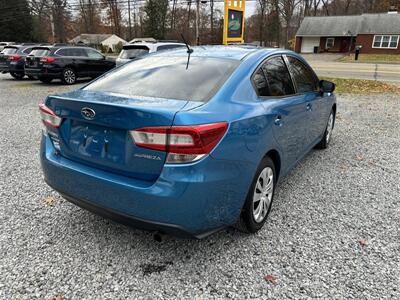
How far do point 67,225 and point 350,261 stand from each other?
8.16ft

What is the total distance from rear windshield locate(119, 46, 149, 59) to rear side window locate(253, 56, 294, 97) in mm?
8204

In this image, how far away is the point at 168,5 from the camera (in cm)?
5784

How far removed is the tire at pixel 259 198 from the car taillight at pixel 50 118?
1623 millimetres

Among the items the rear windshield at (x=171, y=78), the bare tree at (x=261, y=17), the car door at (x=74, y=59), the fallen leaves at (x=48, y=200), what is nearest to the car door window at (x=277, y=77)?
the rear windshield at (x=171, y=78)

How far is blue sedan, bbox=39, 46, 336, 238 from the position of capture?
6.87 ft

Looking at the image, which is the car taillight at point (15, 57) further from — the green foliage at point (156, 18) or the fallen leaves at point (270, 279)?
the green foliage at point (156, 18)

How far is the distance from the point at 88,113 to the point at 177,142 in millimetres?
725

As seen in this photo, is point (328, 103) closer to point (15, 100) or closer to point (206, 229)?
point (206, 229)

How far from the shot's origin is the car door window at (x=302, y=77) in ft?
12.0

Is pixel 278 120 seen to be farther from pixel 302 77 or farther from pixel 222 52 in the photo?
pixel 302 77

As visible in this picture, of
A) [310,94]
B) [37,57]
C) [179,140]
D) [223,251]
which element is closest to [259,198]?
[223,251]

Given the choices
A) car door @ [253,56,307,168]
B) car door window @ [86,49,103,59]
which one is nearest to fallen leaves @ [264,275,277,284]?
car door @ [253,56,307,168]

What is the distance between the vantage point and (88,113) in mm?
2297

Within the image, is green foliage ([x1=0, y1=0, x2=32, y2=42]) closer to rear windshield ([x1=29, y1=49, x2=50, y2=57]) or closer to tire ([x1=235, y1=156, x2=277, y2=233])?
rear windshield ([x1=29, y1=49, x2=50, y2=57])
